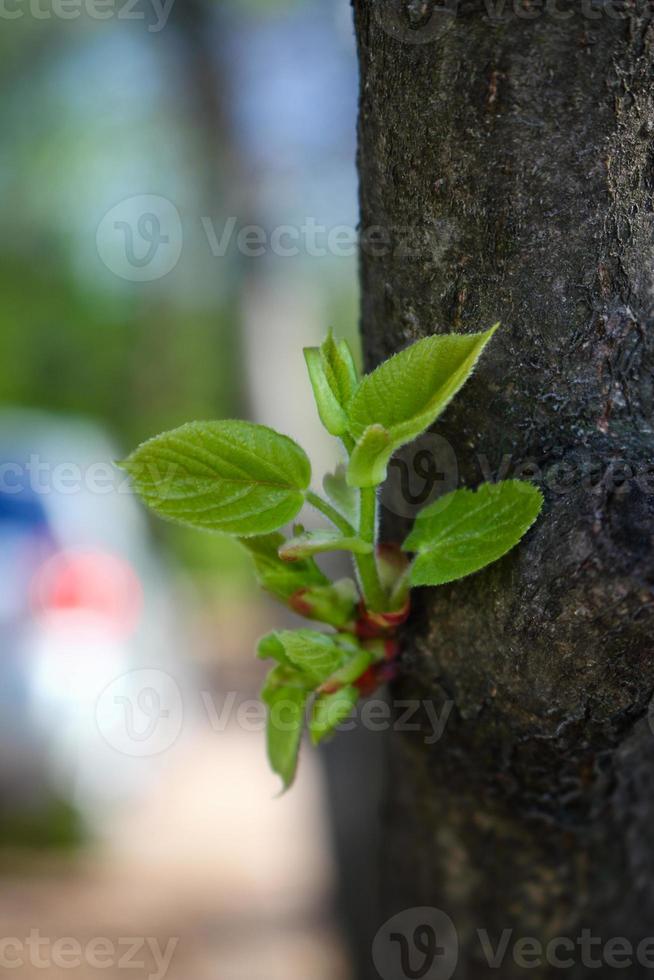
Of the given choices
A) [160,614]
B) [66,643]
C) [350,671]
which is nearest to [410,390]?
[350,671]

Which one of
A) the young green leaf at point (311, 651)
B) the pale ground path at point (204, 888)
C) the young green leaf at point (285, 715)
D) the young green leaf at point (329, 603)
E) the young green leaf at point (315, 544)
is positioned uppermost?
the young green leaf at point (315, 544)

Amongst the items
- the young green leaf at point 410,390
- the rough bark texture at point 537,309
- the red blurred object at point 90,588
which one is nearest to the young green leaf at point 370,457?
the young green leaf at point 410,390

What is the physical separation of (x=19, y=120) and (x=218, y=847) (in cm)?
770

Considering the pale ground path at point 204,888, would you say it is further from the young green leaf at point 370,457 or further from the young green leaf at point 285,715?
the young green leaf at point 370,457

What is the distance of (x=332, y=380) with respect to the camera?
0.69m

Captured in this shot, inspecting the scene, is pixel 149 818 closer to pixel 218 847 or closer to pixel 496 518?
pixel 218 847

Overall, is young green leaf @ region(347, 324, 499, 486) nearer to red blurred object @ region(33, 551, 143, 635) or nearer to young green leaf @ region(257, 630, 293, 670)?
young green leaf @ region(257, 630, 293, 670)

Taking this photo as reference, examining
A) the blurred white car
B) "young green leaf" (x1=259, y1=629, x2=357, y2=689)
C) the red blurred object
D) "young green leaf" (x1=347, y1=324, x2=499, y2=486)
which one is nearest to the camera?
"young green leaf" (x1=347, y1=324, x2=499, y2=486)

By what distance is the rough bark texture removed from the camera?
25.9 inches

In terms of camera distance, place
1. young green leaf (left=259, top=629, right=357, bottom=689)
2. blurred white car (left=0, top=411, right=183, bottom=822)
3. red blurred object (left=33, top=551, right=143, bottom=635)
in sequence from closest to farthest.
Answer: young green leaf (left=259, top=629, right=357, bottom=689) < blurred white car (left=0, top=411, right=183, bottom=822) < red blurred object (left=33, top=551, right=143, bottom=635)

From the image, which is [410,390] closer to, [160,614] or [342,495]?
[342,495]

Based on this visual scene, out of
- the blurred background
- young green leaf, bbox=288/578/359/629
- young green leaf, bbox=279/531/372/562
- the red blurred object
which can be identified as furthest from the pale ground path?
young green leaf, bbox=279/531/372/562

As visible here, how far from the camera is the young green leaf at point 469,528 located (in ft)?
2.17

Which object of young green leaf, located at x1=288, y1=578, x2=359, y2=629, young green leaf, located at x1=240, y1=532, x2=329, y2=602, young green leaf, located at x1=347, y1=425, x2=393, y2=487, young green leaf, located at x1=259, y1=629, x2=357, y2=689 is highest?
young green leaf, located at x1=347, y1=425, x2=393, y2=487
